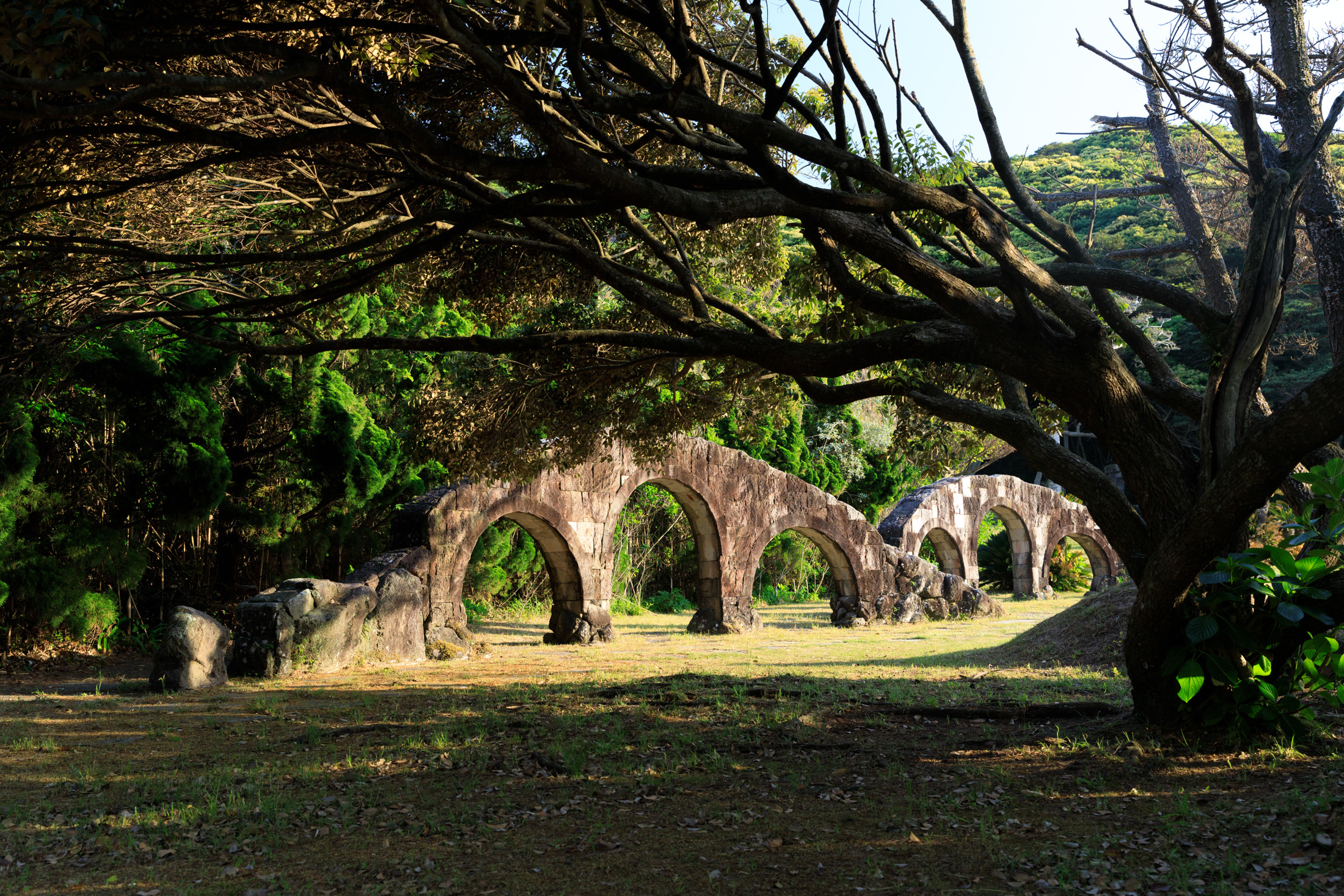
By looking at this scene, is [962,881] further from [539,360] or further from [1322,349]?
[1322,349]

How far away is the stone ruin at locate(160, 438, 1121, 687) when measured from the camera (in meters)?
9.23

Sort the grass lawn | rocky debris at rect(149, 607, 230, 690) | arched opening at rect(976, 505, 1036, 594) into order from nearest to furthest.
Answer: the grass lawn < rocky debris at rect(149, 607, 230, 690) < arched opening at rect(976, 505, 1036, 594)

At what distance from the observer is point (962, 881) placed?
3.33m

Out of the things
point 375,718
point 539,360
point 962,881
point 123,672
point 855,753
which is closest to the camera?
point 962,881

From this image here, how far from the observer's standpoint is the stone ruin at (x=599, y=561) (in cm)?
923

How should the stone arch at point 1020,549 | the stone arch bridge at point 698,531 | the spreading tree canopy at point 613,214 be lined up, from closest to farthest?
the spreading tree canopy at point 613,214
the stone arch bridge at point 698,531
the stone arch at point 1020,549

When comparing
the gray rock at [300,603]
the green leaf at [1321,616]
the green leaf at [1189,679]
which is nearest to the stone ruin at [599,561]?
the gray rock at [300,603]

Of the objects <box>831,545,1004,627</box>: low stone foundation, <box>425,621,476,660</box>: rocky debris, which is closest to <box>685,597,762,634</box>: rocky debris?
<box>831,545,1004,627</box>: low stone foundation

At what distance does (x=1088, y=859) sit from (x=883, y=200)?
307 centimetres

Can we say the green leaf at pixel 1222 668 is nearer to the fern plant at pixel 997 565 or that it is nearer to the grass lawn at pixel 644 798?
the grass lawn at pixel 644 798

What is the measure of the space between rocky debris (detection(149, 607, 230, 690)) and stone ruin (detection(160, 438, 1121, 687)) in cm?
3

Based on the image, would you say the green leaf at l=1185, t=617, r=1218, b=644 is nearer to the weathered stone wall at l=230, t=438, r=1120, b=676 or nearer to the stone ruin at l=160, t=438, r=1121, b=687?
the weathered stone wall at l=230, t=438, r=1120, b=676

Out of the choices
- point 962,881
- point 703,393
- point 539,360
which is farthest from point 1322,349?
point 962,881

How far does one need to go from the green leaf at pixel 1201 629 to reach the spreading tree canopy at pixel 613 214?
0.73ft
